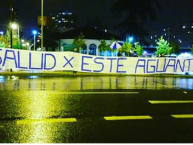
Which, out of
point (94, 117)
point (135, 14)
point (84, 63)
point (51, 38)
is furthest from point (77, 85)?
point (51, 38)

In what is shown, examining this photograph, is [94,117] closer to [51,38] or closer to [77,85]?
[77,85]

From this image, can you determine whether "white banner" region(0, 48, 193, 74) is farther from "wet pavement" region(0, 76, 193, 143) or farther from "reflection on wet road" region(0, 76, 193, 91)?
"wet pavement" region(0, 76, 193, 143)

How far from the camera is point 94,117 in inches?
325

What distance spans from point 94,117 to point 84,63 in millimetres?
14361

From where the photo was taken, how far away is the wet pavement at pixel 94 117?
21.3 feet

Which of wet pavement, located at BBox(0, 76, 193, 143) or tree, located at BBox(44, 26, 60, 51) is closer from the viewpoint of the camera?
wet pavement, located at BBox(0, 76, 193, 143)

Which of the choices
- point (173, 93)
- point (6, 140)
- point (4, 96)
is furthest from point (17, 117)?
point (173, 93)

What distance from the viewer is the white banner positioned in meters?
21.2

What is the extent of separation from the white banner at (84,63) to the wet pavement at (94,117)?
9.12 m

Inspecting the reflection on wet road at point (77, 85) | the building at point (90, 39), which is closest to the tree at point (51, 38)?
the building at point (90, 39)

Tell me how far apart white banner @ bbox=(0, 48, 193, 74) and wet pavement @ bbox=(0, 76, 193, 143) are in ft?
29.9

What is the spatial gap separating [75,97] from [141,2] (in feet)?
135

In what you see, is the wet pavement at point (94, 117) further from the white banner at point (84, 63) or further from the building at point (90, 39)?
the building at point (90, 39)

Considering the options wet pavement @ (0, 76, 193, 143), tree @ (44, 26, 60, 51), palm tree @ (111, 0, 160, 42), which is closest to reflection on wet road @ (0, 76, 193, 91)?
wet pavement @ (0, 76, 193, 143)
